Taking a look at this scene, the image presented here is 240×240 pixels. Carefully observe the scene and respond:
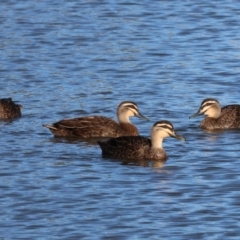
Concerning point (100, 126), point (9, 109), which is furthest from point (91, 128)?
point (9, 109)

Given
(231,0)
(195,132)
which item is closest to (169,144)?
(195,132)

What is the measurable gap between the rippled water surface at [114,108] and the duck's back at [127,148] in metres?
0.21

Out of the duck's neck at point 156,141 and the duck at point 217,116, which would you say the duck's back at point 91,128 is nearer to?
the duck at point 217,116

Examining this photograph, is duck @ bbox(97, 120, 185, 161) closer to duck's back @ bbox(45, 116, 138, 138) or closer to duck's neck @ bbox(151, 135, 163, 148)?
duck's neck @ bbox(151, 135, 163, 148)

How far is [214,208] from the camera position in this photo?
1686 cm

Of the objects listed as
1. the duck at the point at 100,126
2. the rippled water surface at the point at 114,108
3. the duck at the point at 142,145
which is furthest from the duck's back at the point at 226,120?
the duck at the point at 142,145

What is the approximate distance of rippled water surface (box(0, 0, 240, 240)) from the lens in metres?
16.5

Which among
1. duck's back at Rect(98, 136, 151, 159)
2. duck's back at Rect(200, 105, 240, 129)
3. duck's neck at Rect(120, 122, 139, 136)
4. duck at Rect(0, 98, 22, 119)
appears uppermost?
duck at Rect(0, 98, 22, 119)

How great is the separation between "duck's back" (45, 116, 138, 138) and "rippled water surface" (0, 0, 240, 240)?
0.23 m

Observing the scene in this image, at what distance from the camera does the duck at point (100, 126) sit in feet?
70.0

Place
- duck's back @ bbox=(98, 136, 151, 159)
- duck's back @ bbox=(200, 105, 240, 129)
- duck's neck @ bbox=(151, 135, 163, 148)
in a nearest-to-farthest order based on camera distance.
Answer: duck's neck @ bbox=(151, 135, 163, 148) → duck's back @ bbox=(98, 136, 151, 159) → duck's back @ bbox=(200, 105, 240, 129)

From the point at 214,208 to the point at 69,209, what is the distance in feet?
6.15

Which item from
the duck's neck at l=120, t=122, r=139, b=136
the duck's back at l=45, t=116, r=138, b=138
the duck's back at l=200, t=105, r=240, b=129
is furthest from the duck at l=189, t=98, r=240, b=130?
the duck's back at l=45, t=116, r=138, b=138

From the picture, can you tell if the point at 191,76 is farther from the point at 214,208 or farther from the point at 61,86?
the point at 214,208
